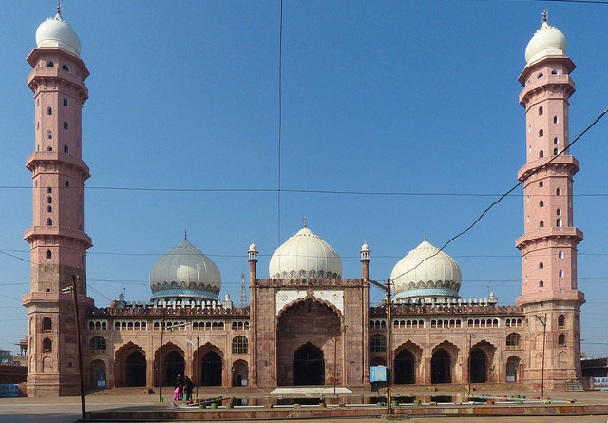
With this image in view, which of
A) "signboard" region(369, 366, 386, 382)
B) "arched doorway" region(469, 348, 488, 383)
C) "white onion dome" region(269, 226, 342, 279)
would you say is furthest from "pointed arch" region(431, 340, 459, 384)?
"white onion dome" region(269, 226, 342, 279)

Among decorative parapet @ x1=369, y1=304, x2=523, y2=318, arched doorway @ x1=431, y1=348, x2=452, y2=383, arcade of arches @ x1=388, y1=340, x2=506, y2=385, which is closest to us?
arcade of arches @ x1=388, y1=340, x2=506, y2=385

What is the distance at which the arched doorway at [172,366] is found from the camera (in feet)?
185

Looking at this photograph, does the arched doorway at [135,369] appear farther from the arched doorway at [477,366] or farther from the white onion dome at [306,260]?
the arched doorway at [477,366]

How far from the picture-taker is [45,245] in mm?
49188

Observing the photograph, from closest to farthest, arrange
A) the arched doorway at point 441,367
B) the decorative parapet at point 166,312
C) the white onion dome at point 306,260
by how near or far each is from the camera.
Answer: the decorative parapet at point 166,312 → the arched doorway at point 441,367 → the white onion dome at point 306,260

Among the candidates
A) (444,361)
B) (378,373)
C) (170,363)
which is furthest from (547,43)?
(170,363)

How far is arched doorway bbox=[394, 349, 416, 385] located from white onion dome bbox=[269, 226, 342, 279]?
910cm

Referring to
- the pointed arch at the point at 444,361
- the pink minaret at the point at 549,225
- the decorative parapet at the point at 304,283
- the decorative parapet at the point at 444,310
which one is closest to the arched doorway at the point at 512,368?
the pink minaret at the point at 549,225

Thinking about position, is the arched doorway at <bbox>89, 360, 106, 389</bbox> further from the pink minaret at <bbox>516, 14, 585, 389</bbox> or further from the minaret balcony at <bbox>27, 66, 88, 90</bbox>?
the pink minaret at <bbox>516, 14, 585, 389</bbox>

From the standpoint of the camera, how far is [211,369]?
2351 inches

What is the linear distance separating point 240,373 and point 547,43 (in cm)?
3723

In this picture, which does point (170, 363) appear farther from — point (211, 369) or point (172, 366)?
point (211, 369)

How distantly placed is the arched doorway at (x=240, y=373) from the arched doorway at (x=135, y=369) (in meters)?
8.16

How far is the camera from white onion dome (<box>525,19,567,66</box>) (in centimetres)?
5256
